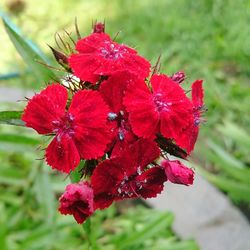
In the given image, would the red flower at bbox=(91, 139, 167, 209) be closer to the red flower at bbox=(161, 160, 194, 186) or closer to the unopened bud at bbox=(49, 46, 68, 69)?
the red flower at bbox=(161, 160, 194, 186)

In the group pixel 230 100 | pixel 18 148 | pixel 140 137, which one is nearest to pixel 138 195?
pixel 140 137

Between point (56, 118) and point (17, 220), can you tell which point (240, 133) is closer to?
point (17, 220)

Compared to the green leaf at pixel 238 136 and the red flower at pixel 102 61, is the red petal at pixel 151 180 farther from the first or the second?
the green leaf at pixel 238 136

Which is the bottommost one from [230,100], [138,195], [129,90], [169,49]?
[138,195]

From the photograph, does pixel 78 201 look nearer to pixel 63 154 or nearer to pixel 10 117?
pixel 63 154

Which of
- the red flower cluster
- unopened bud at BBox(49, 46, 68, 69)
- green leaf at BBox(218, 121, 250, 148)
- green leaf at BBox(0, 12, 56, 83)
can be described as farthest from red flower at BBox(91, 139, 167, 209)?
green leaf at BBox(218, 121, 250, 148)
